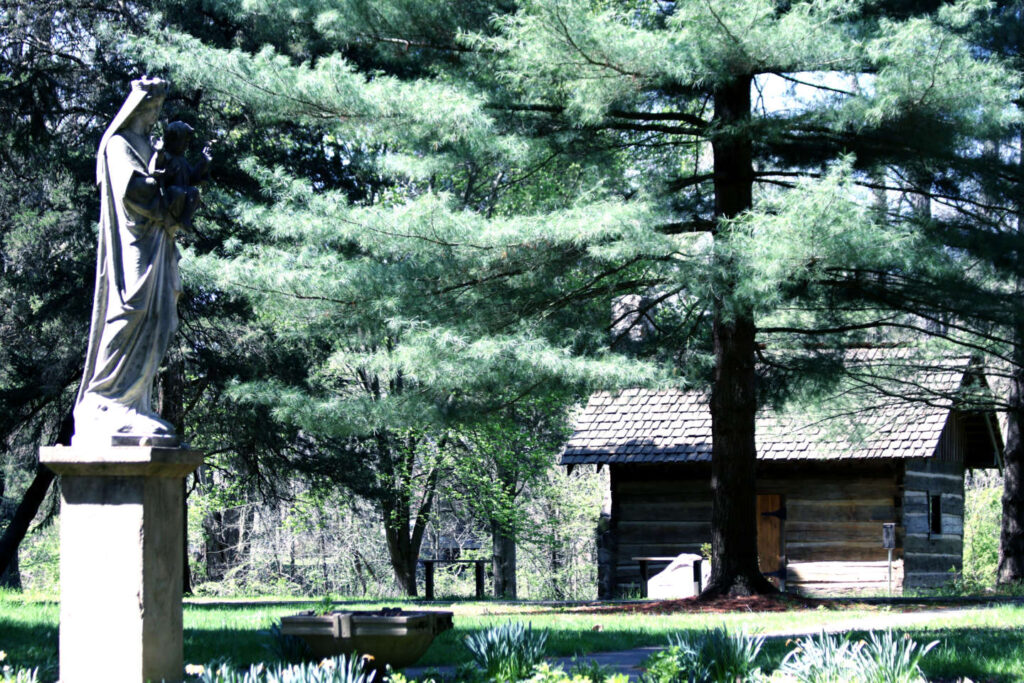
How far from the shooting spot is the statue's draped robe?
277 inches

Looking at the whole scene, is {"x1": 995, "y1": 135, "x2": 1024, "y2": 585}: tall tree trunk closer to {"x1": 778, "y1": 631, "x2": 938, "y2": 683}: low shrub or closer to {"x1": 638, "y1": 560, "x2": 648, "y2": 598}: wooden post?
{"x1": 638, "y1": 560, "x2": 648, "y2": 598}: wooden post

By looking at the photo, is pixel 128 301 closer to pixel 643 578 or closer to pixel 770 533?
pixel 643 578

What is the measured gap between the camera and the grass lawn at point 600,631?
880cm

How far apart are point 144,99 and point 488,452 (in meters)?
24.1

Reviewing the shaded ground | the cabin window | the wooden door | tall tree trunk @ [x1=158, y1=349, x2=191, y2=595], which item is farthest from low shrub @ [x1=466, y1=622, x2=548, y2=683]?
the cabin window

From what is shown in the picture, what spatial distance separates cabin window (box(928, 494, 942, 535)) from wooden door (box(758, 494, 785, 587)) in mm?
3808

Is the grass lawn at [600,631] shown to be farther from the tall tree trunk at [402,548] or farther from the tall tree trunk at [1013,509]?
the tall tree trunk at [402,548]

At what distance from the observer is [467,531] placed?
4241 cm

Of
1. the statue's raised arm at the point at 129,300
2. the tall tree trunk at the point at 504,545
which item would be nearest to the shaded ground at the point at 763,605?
the statue's raised arm at the point at 129,300

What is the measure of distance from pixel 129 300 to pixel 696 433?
17.4 m

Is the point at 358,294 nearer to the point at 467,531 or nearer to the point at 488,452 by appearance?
the point at 488,452

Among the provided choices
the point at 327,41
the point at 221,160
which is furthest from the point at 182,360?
the point at 327,41

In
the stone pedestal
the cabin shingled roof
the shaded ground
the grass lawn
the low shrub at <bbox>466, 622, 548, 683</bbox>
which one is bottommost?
the shaded ground

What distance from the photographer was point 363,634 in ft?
26.6
